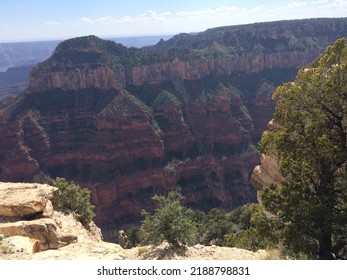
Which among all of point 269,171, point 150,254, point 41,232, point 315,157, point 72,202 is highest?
point 315,157

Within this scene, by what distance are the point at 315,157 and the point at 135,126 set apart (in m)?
98.2

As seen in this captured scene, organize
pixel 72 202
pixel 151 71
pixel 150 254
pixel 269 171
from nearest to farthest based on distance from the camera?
pixel 150 254 < pixel 269 171 < pixel 72 202 < pixel 151 71

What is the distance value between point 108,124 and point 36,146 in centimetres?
2212

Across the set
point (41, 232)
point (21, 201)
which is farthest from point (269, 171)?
point (21, 201)

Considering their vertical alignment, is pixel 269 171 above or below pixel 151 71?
below

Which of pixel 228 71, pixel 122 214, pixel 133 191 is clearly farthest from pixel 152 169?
pixel 228 71

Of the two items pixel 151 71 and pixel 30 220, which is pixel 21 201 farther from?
pixel 151 71

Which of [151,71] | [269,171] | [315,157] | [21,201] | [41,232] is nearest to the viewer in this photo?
[315,157]

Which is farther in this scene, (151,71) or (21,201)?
(151,71)

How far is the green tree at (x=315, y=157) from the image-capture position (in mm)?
18219

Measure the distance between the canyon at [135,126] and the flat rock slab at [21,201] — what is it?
63.3 meters

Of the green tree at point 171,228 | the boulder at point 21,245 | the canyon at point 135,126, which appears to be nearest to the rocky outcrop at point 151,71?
the canyon at point 135,126

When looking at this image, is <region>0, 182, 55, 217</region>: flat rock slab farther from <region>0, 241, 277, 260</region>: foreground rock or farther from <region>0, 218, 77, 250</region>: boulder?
<region>0, 241, 277, 260</region>: foreground rock

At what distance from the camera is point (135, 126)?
115m
